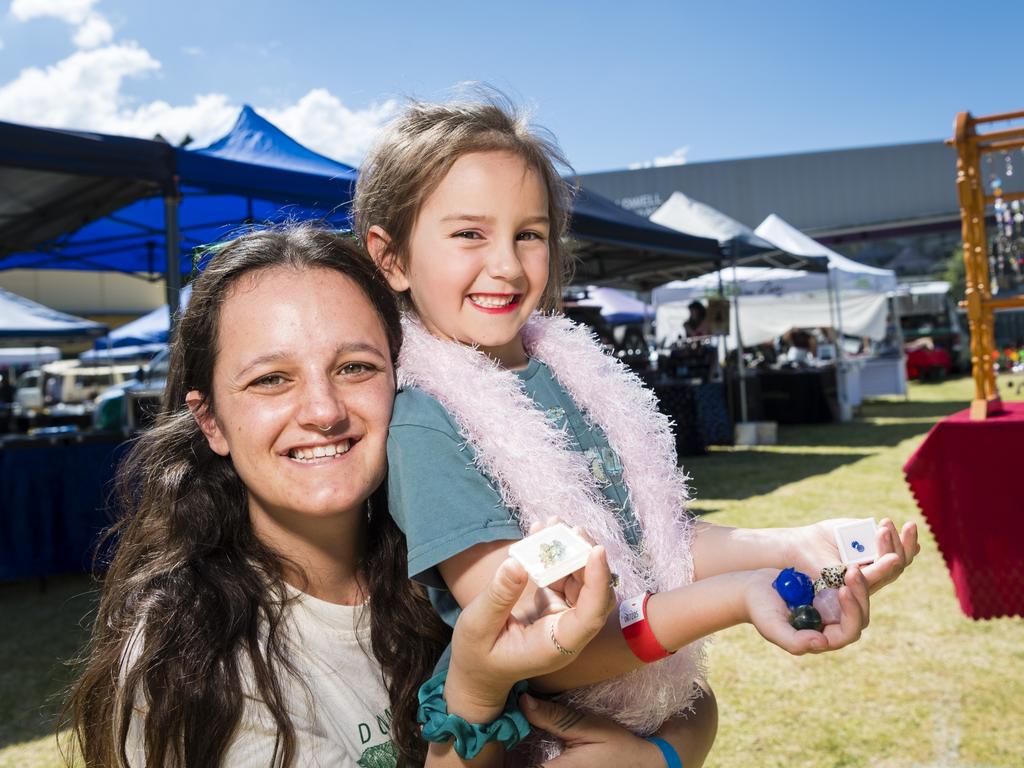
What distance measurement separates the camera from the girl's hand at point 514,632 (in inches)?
37.4

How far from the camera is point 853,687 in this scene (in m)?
3.53

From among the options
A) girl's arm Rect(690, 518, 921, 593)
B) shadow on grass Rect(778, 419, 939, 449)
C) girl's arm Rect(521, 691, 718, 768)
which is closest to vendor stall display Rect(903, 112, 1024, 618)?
girl's arm Rect(690, 518, 921, 593)

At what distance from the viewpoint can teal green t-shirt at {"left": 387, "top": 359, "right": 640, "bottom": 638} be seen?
3.88 ft

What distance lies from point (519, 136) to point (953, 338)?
23.6 meters

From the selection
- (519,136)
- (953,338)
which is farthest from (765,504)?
(953,338)

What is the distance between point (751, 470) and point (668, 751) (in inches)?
315

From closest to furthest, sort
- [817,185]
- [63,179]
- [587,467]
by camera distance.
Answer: [587,467] < [63,179] < [817,185]

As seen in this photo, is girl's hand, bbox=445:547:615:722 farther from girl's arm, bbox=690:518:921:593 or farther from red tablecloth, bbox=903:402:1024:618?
red tablecloth, bbox=903:402:1024:618

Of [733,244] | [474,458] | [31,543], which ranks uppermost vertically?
[733,244]

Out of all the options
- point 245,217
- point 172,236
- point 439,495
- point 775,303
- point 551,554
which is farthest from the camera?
point 775,303

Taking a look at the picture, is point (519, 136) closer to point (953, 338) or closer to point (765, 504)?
point (765, 504)

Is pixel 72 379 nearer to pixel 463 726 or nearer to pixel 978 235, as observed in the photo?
pixel 978 235

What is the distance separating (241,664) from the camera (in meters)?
1.34

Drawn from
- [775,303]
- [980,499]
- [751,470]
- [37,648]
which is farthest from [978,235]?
[775,303]
